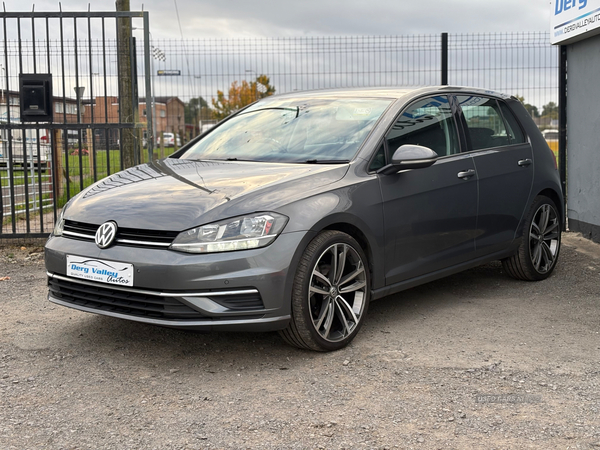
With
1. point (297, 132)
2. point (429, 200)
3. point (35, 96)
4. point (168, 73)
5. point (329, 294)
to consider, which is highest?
point (168, 73)

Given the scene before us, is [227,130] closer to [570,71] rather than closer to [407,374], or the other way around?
[407,374]

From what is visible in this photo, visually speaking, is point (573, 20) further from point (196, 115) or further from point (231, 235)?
point (196, 115)

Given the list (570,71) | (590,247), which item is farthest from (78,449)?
(570,71)

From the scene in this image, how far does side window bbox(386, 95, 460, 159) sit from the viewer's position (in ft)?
16.0

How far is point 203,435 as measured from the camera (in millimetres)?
3201

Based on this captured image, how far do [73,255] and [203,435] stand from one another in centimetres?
149

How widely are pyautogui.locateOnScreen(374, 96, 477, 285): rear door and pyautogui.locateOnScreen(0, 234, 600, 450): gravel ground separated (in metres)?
0.46

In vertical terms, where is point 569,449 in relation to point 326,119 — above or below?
below

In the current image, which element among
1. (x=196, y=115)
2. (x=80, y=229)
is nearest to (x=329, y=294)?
(x=80, y=229)

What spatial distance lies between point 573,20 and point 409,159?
4506 mm

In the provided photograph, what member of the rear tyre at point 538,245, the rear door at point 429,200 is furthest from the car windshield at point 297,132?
the rear tyre at point 538,245

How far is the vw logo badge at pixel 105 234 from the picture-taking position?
4.00 meters

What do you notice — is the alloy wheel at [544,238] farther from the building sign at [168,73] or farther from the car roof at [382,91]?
the building sign at [168,73]

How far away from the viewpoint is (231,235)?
3.86 m
